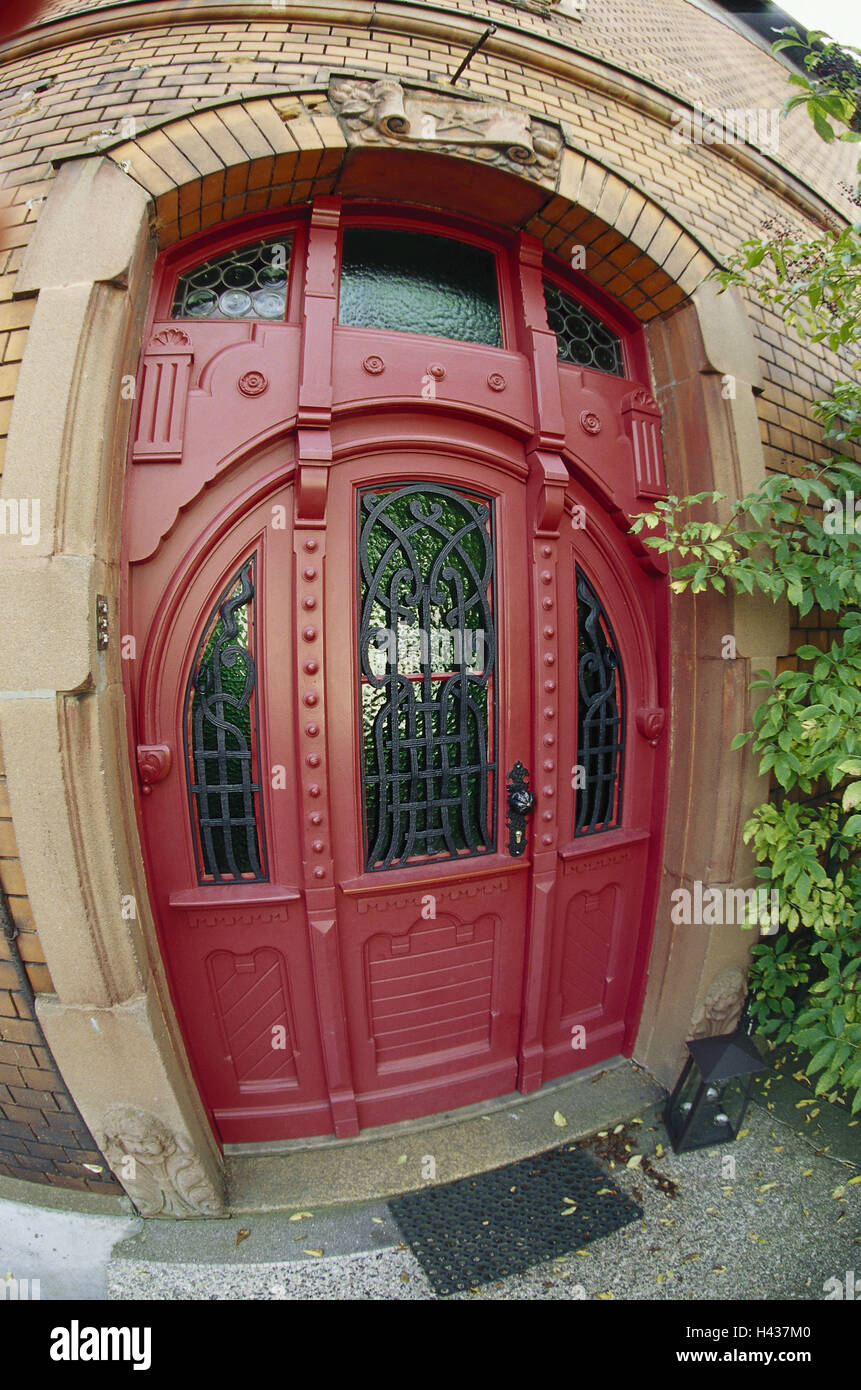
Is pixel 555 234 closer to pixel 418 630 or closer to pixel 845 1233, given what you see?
pixel 418 630

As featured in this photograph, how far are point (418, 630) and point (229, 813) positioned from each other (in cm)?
110

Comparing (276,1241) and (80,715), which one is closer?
(80,715)

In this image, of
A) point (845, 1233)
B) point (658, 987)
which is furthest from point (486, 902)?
point (845, 1233)

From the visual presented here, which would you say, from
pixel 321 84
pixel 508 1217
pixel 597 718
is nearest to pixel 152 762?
pixel 597 718

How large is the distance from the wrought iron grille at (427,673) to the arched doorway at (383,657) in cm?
1

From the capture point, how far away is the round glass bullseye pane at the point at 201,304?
8.43 feet

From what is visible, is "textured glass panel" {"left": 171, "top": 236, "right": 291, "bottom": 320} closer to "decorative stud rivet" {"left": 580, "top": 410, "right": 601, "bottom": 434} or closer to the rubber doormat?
"decorative stud rivet" {"left": 580, "top": 410, "right": 601, "bottom": 434}

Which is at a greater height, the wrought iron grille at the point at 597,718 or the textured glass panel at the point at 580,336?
the textured glass panel at the point at 580,336

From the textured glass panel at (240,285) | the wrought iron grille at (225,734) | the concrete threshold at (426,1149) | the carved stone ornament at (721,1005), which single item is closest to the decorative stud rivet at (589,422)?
the textured glass panel at (240,285)

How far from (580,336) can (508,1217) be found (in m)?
3.92

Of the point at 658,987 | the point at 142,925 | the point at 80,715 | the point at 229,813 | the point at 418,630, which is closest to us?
the point at 80,715

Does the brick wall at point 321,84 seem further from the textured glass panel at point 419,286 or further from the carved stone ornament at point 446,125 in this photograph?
the textured glass panel at point 419,286

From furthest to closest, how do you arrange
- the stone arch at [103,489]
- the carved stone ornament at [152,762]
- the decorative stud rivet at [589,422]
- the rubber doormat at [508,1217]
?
1. the decorative stud rivet at [589,422]
2. the carved stone ornament at [152,762]
3. the rubber doormat at [508,1217]
4. the stone arch at [103,489]

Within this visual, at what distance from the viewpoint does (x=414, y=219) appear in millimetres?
2824
